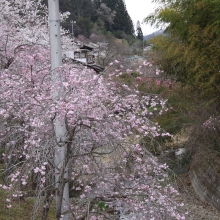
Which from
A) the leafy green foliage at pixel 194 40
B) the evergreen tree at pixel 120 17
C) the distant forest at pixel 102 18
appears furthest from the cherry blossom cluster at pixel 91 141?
the evergreen tree at pixel 120 17

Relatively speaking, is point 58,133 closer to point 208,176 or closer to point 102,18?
point 208,176

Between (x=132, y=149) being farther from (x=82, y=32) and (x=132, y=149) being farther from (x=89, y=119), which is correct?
(x=82, y=32)

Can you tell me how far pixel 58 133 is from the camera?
3244mm

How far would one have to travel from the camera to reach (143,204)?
324 cm

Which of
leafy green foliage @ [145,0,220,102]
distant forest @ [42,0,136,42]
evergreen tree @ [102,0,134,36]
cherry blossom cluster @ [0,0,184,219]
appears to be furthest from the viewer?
evergreen tree @ [102,0,134,36]

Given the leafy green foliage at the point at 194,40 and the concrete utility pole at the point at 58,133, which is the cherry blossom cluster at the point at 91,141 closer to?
the concrete utility pole at the point at 58,133

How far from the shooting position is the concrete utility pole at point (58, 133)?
3.22 meters

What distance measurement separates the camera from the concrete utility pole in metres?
3.22

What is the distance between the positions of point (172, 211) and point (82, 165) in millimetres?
1043

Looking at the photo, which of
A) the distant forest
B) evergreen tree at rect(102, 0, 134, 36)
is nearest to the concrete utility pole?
the distant forest

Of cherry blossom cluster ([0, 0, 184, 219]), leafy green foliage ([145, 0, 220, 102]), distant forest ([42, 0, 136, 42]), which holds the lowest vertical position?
cherry blossom cluster ([0, 0, 184, 219])

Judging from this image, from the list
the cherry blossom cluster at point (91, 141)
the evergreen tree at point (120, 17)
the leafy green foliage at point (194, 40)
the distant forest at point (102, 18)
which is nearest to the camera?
the cherry blossom cluster at point (91, 141)

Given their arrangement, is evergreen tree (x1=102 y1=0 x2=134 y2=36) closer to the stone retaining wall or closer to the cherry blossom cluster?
the stone retaining wall

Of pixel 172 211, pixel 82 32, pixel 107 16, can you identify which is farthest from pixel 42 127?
pixel 107 16
